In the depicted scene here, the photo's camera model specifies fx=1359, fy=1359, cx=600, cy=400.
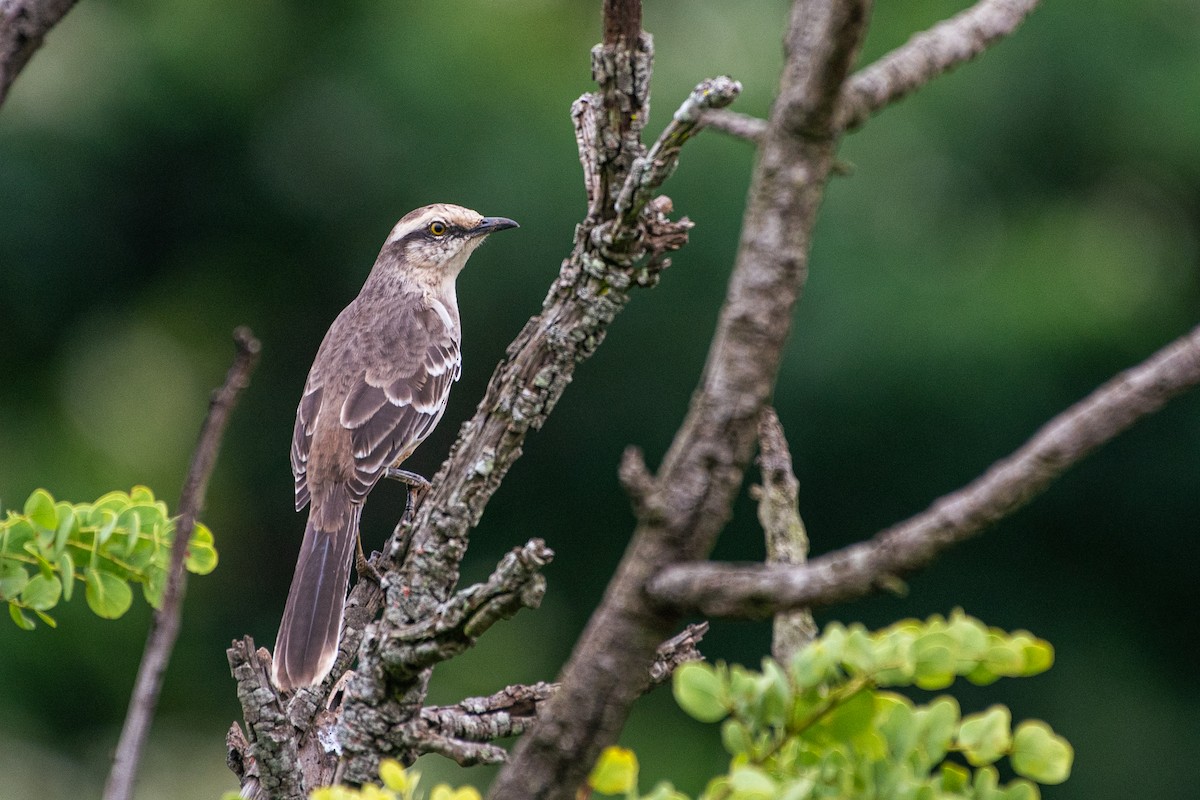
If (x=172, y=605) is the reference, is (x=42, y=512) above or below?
above

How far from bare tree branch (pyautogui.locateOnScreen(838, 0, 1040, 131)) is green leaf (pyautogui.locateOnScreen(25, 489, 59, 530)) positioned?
6.50 feet

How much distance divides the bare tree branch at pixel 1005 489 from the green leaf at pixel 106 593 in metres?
1.92

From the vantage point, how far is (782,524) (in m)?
2.61

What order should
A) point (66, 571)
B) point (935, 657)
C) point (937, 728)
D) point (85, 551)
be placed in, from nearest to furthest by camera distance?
point (935, 657) < point (937, 728) < point (66, 571) < point (85, 551)

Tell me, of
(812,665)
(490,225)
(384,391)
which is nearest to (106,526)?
(812,665)

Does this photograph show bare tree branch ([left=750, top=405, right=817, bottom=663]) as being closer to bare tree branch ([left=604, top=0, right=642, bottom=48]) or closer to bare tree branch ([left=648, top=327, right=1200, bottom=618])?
bare tree branch ([left=648, top=327, right=1200, bottom=618])

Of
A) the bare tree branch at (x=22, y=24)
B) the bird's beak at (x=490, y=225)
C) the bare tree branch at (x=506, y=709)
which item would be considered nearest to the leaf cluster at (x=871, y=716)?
the bare tree branch at (x=506, y=709)

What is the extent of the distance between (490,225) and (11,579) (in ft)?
12.3

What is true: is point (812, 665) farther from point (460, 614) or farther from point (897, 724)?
point (460, 614)

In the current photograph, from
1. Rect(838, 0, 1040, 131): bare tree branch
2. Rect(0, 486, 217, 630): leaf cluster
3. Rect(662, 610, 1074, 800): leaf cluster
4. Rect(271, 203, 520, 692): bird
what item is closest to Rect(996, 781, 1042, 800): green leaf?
Rect(662, 610, 1074, 800): leaf cluster

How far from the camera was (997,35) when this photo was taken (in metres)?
2.25

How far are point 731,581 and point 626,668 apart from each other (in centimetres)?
25

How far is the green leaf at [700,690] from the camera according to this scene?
186cm

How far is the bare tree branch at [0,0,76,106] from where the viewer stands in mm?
3260
